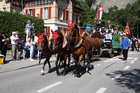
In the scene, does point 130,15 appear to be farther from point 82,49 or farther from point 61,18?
point 82,49

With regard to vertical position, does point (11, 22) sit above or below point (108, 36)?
above

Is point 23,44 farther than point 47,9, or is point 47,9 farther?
point 47,9

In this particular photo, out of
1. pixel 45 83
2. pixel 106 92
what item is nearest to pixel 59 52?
pixel 45 83

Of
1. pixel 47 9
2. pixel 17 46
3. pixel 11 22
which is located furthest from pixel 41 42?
pixel 47 9

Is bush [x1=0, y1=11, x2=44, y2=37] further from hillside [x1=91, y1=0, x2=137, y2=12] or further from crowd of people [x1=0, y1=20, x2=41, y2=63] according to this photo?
hillside [x1=91, y1=0, x2=137, y2=12]

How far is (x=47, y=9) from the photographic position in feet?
87.4

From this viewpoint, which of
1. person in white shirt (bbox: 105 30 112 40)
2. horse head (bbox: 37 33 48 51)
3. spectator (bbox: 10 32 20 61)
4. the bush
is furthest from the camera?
the bush

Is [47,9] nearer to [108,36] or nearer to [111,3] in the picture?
[108,36]

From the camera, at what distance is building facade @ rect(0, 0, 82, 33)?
26047 millimetres

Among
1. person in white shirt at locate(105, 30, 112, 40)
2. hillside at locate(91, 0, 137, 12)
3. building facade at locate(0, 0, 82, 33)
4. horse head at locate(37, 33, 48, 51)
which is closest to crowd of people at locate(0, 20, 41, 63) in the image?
horse head at locate(37, 33, 48, 51)

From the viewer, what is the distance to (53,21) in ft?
85.4

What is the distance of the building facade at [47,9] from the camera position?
2605cm

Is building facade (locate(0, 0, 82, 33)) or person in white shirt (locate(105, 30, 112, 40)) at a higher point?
building facade (locate(0, 0, 82, 33))

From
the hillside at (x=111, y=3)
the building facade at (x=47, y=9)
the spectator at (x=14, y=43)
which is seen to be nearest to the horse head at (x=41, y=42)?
the spectator at (x=14, y=43)
